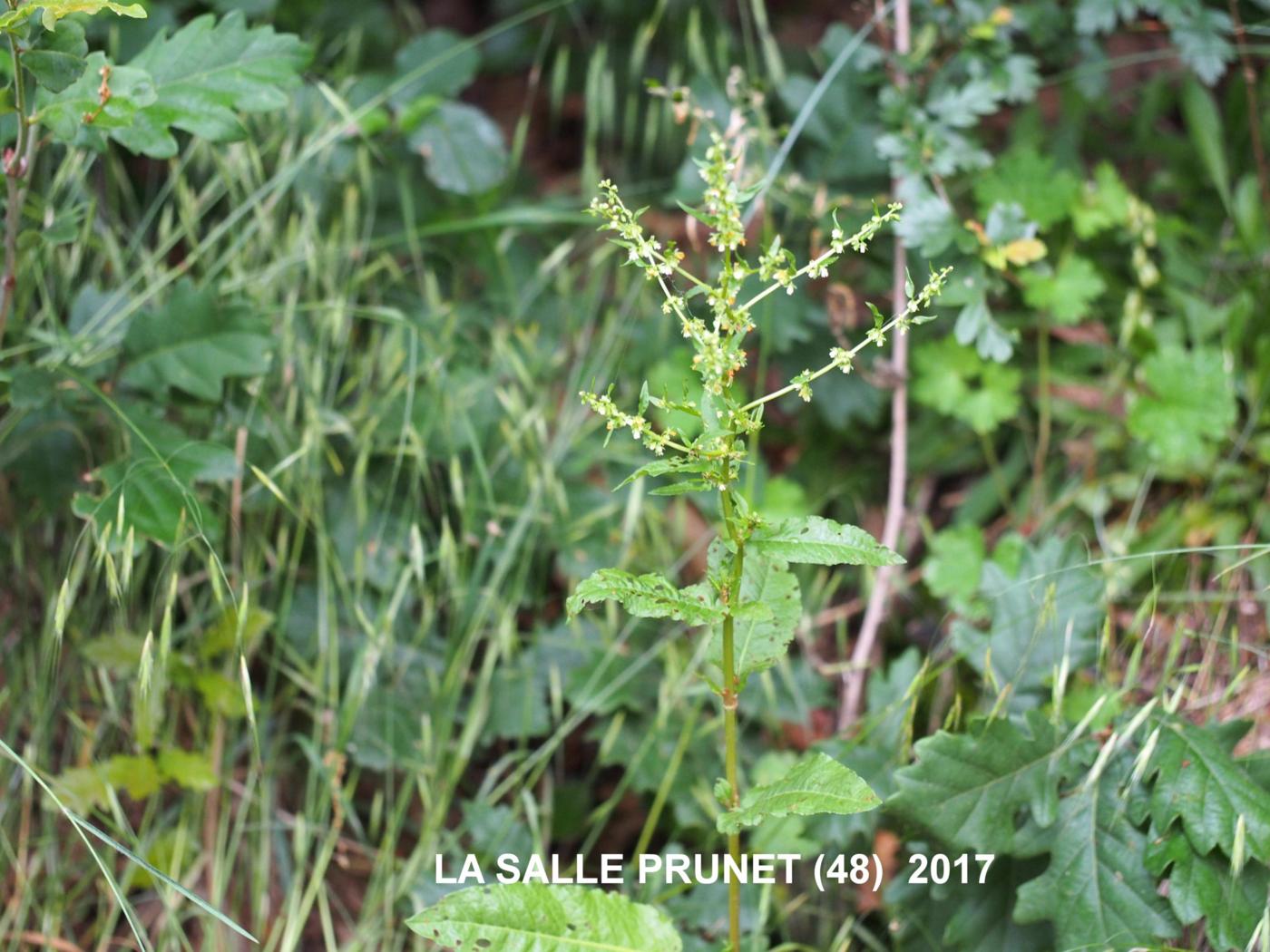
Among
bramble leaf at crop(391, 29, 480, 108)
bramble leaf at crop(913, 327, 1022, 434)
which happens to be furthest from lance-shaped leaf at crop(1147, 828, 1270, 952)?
bramble leaf at crop(391, 29, 480, 108)

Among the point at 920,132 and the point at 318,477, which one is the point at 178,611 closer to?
the point at 318,477

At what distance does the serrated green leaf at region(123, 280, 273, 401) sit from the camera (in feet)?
4.89

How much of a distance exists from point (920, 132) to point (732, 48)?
2.40 feet

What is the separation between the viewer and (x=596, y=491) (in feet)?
6.16

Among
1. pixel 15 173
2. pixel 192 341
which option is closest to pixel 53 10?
pixel 15 173

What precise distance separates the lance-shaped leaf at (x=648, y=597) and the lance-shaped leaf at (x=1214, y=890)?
586 millimetres

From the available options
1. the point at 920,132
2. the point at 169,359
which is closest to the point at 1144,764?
the point at 920,132

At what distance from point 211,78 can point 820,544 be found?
89cm

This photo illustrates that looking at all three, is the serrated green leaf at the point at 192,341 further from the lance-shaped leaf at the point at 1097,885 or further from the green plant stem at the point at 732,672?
the lance-shaped leaf at the point at 1097,885

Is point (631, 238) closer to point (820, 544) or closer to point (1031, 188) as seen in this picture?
point (820, 544)

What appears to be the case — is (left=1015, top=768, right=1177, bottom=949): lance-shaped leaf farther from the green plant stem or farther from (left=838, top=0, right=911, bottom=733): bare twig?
(left=838, top=0, right=911, bottom=733): bare twig

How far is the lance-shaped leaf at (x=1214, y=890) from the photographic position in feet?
4.04

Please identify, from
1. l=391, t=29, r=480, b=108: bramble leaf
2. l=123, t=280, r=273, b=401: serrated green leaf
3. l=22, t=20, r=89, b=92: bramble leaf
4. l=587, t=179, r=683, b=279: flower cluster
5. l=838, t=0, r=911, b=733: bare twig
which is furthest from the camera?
l=391, t=29, r=480, b=108: bramble leaf

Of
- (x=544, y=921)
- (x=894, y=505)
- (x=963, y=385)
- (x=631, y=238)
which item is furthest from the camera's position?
(x=963, y=385)
